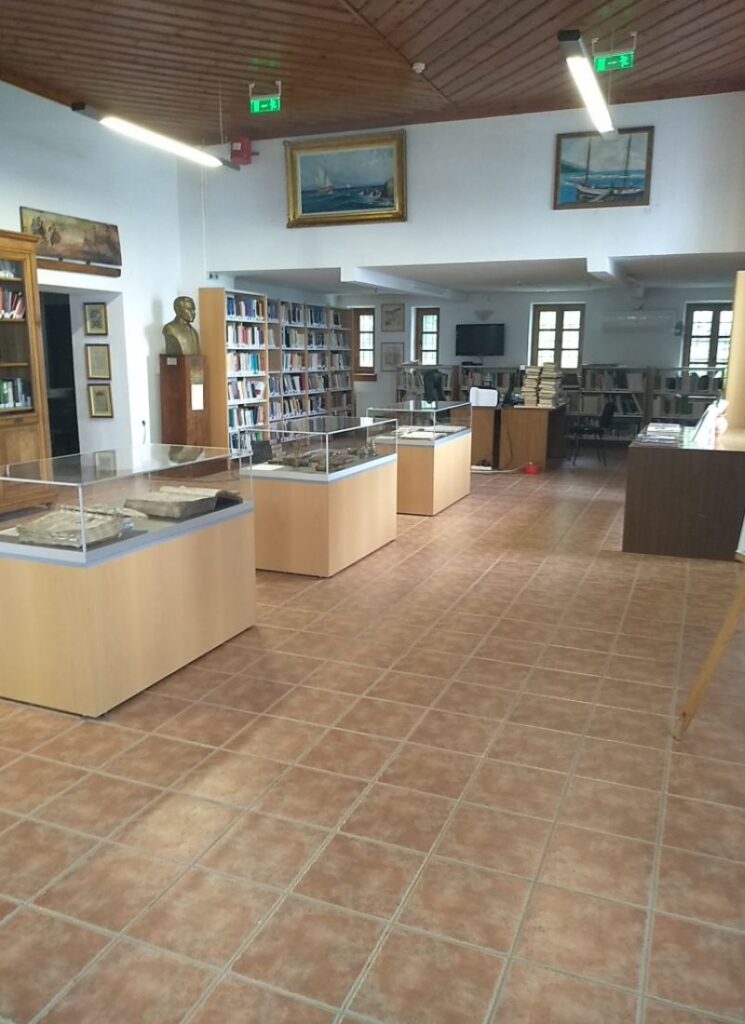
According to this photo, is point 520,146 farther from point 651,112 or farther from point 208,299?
point 208,299

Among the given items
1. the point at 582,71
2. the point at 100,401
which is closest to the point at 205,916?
the point at 582,71

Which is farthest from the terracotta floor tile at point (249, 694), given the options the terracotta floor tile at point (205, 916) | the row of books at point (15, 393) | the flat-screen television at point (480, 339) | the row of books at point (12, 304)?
the flat-screen television at point (480, 339)

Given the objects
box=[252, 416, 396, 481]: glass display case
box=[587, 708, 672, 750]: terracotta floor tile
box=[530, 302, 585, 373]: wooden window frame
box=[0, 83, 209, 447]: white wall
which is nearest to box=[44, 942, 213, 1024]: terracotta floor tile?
box=[587, 708, 672, 750]: terracotta floor tile

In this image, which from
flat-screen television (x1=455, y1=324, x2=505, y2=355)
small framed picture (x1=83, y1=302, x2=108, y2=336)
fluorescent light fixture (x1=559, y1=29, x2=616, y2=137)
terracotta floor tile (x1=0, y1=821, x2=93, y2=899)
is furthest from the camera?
flat-screen television (x1=455, y1=324, x2=505, y2=355)

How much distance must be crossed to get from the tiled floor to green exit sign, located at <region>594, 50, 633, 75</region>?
4867 millimetres

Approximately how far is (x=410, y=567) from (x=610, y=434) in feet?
31.0

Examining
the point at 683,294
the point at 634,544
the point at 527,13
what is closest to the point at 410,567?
the point at 634,544

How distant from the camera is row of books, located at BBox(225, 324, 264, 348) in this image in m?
10.8

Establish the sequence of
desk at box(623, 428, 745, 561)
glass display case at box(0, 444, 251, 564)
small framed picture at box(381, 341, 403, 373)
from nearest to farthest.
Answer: glass display case at box(0, 444, 251, 564), desk at box(623, 428, 745, 561), small framed picture at box(381, 341, 403, 373)

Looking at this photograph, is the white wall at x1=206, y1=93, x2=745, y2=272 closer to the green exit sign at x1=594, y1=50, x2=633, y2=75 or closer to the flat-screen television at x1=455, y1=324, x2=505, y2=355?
the green exit sign at x1=594, y1=50, x2=633, y2=75

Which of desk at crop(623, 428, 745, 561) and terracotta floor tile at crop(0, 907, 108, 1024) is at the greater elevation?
desk at crop(623, 428, 745, 561)

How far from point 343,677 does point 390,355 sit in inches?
523

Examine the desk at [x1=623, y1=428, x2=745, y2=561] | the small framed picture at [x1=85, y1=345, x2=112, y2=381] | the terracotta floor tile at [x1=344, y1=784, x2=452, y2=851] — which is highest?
the small framed picture at [x1=85, y1=345, x2=112, y2=381]

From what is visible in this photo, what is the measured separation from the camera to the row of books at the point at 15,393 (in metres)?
7.65
